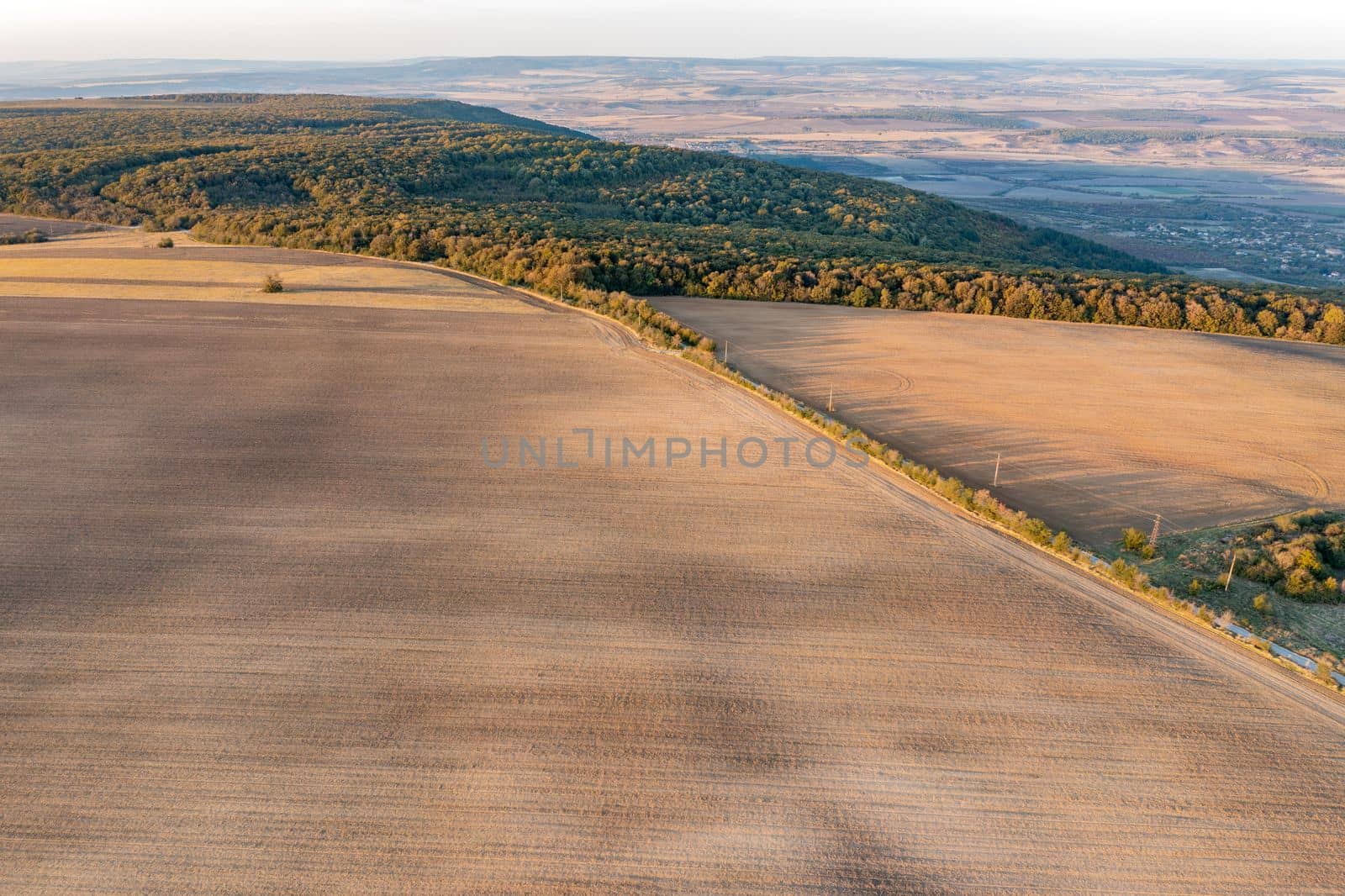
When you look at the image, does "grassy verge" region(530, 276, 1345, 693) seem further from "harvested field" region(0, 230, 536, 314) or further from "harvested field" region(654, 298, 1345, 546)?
"harvested field" region(0, 230, 536, 314)

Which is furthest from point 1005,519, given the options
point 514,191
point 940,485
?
point 514,191

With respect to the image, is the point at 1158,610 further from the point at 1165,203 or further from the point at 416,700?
the point at 1165,203

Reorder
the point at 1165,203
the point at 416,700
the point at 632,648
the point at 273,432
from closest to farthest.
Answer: the point at 416,700 < the point at 632,648 < the point at 273,432 < the point at 1165,203

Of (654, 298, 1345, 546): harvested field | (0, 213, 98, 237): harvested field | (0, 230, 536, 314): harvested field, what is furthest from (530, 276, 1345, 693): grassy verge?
(0, 213, 98, 237): harvested field

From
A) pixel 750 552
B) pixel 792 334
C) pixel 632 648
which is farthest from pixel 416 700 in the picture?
pixel 792 334

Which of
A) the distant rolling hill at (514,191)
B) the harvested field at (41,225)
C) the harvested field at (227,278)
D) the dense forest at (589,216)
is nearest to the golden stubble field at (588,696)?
the harvested field at (227,278)

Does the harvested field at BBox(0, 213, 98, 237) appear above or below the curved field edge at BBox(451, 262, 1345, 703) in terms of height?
above

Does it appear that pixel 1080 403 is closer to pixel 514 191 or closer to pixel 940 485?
pixel 940 485
